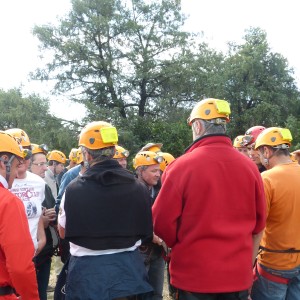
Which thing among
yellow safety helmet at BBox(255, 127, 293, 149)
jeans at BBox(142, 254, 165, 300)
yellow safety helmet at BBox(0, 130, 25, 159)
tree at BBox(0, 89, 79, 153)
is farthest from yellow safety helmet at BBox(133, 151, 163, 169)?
tree at BBox(0, 89, 79, 153)

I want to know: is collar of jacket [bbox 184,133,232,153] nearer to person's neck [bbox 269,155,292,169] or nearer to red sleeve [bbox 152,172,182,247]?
red sleeve [bbox 152,172,182,247]

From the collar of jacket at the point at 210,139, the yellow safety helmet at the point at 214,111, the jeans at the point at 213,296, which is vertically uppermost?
the yellow safety helmet at the point at 214,111

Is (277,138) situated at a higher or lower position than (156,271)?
higher

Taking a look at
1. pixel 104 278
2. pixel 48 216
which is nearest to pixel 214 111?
pixel 104 278

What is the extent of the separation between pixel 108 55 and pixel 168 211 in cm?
2424

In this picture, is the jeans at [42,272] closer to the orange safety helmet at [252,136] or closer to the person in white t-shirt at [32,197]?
the person in white t-shirt at [32,197]

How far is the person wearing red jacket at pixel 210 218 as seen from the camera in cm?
292

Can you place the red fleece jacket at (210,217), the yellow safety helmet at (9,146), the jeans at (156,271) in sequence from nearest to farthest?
the yellow safety helmet at (9,146) < the red fleece jacket at (210,217) < the jeans at (156,271)

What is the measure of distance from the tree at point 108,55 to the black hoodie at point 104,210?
22.5 metres

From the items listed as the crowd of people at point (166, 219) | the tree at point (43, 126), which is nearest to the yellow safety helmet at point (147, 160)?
the crowd of people at point (166, 219)

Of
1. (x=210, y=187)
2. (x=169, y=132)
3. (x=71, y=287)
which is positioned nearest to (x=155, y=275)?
(x=71, y=287)

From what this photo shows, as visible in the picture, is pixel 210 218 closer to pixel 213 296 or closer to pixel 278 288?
pixel 213 296

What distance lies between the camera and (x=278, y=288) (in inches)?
145

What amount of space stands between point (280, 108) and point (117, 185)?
2886 centimetres
